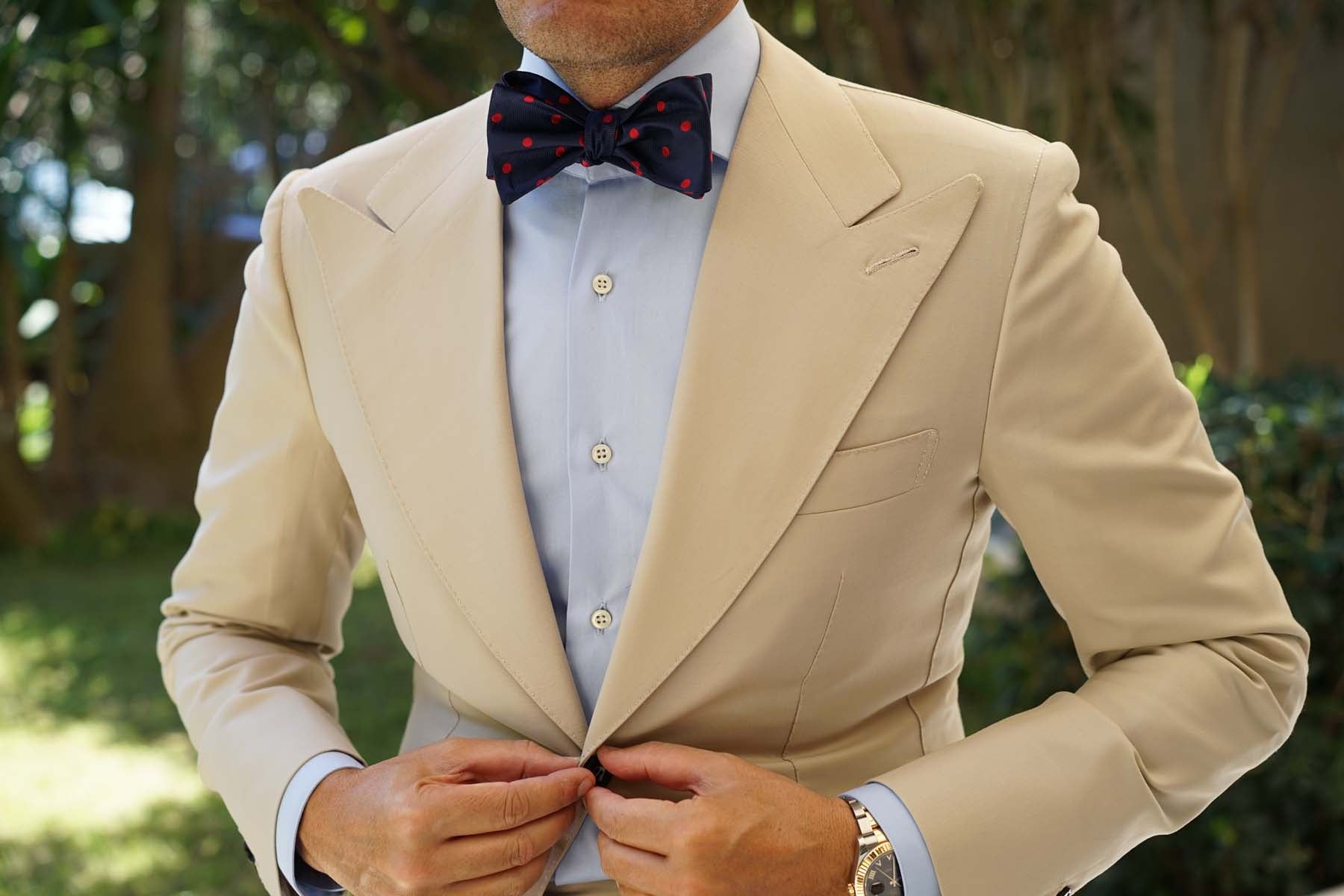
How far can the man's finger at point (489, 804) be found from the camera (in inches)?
48.8

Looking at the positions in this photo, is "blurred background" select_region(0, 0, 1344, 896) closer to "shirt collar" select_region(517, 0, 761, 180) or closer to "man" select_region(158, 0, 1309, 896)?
"man" select_region(158, 0, 1309, 896)

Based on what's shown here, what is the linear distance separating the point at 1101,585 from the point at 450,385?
71cm

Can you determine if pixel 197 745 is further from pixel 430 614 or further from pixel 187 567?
pixel 430 614

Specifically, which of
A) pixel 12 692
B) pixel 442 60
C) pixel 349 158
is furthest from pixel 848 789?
pixel 442 60

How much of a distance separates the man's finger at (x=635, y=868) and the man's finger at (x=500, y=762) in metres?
0.09

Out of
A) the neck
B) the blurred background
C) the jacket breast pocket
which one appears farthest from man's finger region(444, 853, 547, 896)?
the blurred background

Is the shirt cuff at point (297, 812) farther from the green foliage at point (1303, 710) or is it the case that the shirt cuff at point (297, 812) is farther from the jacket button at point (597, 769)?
the green foliage at point (1303, 710)

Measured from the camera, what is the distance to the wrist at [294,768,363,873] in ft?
4.47

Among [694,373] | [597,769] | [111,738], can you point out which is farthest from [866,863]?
[111,738]

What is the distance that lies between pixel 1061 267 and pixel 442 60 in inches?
218

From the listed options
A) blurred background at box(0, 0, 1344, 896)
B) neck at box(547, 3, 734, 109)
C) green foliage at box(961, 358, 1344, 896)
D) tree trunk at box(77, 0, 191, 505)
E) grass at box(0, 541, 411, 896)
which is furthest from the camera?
tree trunk at box(77, 0, 191, 505)

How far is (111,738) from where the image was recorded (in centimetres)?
490

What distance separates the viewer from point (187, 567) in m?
1.58

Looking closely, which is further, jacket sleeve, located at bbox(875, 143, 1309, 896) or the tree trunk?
the tree trunk
